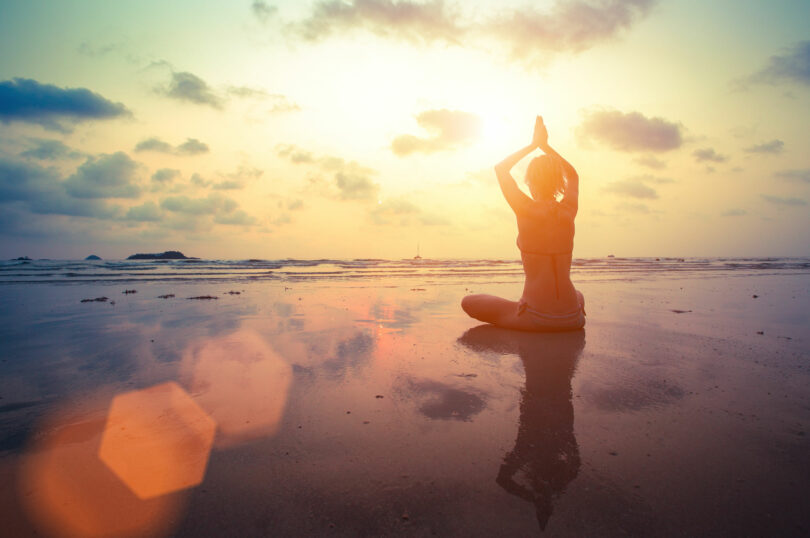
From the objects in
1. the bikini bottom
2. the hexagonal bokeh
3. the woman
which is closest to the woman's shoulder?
the woman

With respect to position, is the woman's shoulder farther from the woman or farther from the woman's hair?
the woman's hair

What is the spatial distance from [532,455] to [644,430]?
0.97 metres

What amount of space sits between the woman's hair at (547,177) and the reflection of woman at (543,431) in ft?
7.87

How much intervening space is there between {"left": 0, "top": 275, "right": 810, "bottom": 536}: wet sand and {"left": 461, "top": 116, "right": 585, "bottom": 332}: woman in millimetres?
494

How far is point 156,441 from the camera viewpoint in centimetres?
259

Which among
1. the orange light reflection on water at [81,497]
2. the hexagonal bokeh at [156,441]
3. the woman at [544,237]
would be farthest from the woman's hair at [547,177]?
the orange light reflection on water at [81,497]

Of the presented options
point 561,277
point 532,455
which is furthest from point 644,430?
point 561,277

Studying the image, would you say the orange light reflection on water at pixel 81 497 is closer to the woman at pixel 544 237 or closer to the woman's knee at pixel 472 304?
the woman at pixel 544 237

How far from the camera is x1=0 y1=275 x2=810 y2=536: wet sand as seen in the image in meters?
1.80

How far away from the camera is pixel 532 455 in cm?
233

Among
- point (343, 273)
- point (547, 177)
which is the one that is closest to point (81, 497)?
point (547, 177)

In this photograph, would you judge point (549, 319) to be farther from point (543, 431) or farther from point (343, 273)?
point (343, 273)

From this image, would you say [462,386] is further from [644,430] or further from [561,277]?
[561,277]

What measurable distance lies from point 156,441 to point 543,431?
2.70 metres
